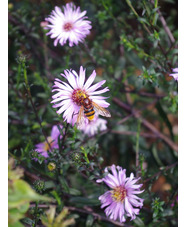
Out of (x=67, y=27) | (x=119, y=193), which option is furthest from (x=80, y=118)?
(x=67, y=27)

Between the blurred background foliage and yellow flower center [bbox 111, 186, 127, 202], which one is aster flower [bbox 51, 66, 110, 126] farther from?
yellow flower center [bbox 111, 186, 127, 202]

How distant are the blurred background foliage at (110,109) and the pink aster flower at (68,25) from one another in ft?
0.21

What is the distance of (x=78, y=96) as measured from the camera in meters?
0.80

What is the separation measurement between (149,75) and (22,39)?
63cm

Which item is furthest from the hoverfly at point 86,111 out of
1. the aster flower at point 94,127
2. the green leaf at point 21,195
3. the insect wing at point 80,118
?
the aster flower at point 94,127

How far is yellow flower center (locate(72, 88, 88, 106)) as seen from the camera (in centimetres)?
79

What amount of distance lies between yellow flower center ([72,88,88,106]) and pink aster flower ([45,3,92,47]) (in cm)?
23

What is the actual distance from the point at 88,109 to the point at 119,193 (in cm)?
26

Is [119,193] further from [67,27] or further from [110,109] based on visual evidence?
[67,27]

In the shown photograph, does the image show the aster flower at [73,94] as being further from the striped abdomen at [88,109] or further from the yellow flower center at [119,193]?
the yellow flower center at [119,193]

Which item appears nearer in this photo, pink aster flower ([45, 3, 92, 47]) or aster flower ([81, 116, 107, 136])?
pink aster flower ([45, 3, 92, 47])

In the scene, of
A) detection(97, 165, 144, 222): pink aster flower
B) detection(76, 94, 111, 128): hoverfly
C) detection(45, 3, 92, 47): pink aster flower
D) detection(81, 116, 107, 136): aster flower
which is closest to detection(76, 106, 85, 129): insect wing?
detection(76, 94, 111, 128): hoverfly

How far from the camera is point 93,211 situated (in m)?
1.09
